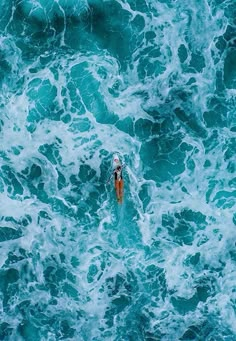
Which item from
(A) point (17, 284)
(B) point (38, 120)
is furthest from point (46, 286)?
(B) point (38, 120)

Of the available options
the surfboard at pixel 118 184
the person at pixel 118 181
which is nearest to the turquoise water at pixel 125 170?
the surfboard at pixel 118 184

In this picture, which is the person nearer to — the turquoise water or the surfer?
the surfer

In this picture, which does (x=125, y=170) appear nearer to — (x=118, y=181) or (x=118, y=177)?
(x=118, y=177)

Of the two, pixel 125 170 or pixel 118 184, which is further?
pixel 125 170

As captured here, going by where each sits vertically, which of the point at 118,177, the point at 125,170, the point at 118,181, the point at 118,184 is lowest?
the point at 118,184

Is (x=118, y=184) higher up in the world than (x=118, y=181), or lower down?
lower down

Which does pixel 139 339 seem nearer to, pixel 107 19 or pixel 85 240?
pixel 85 240

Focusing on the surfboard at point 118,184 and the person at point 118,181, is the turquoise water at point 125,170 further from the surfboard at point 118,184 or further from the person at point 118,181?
the person at point 118,181

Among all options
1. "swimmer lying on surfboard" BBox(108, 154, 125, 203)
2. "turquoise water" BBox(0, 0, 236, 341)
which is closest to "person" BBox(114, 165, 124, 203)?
"swimmer lying on surfboard" BBox(108, 154, 125, 203)

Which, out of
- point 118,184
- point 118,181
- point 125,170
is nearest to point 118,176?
point 118,181
